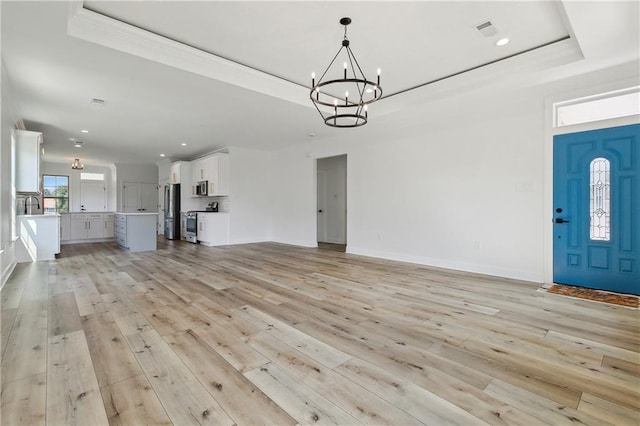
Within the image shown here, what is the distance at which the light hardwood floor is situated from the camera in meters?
1.62

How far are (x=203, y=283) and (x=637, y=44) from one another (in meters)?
5.67

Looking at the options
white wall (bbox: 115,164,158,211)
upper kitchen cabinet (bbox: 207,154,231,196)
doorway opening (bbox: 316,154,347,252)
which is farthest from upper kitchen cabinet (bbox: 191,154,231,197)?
white wall (bbox: 115,164,158,211)

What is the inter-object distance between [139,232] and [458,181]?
701 cm

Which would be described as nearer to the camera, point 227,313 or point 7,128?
point 227,313

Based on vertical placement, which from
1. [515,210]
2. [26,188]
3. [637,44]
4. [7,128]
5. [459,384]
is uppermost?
[637,44]

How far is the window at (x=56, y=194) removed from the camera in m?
10.4

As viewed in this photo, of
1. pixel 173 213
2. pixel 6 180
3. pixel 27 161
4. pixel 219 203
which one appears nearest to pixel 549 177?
pixel 6 180

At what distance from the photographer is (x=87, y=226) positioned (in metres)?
9.25

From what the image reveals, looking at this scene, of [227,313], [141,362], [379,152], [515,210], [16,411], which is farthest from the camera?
[379,152]

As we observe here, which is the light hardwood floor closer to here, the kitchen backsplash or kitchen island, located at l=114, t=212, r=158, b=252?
kitchen island, located at l=114, t=212, r=158, b=252

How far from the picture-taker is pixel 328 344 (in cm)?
239

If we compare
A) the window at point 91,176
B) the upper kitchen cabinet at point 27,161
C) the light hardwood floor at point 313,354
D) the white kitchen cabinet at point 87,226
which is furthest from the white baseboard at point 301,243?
the window at point 91,176

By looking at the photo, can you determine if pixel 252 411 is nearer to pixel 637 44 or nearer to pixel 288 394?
pixel 288 394

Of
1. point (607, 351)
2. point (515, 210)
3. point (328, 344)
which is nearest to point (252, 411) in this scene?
point (328, 344)
